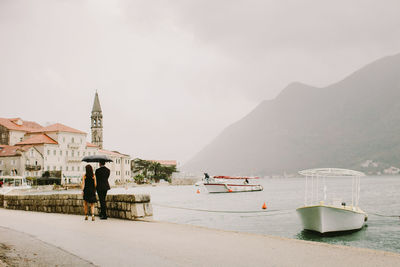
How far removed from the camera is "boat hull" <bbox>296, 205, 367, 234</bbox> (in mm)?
24391

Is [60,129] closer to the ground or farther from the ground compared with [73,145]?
farther from the ground

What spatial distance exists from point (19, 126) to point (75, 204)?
12429 cm

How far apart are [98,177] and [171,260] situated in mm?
8036

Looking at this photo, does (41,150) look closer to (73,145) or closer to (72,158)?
(72,158)

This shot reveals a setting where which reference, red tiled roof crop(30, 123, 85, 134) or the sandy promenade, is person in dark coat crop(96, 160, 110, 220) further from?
red tiled roof crop(30, 123, 85, 134)

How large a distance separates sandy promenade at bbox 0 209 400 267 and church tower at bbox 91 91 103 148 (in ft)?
523

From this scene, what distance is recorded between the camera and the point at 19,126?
424 ft

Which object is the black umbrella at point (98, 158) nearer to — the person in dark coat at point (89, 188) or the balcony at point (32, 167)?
the person in dark coat at point (89, 188)

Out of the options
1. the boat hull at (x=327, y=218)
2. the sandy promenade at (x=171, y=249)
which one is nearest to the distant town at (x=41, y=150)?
the boat hull at (x=327, y=218)

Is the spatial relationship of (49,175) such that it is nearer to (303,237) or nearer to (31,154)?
(31,154)

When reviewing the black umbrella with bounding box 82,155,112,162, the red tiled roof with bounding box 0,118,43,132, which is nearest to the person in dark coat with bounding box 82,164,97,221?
the black umbrella with bounding box 82,155,112,162

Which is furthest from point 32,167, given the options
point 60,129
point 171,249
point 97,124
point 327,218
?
point 171,249

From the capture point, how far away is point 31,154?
112 meters

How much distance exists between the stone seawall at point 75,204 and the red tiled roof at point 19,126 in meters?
110
